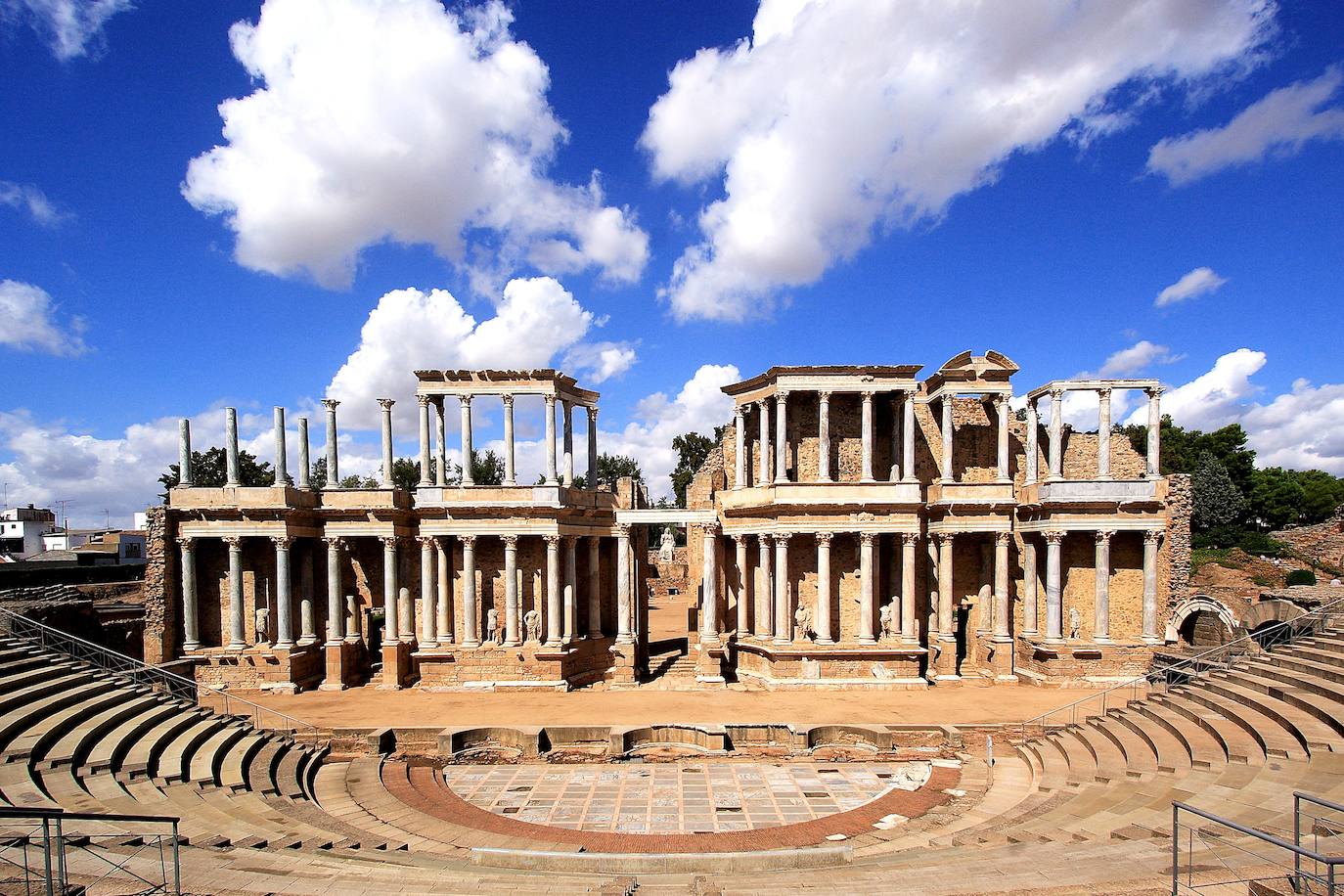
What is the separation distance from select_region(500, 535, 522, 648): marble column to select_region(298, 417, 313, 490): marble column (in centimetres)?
807

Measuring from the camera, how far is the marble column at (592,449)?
91.7 feet

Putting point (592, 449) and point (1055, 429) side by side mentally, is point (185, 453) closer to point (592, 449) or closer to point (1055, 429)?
point (592, 449)

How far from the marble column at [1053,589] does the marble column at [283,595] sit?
27.4 metres

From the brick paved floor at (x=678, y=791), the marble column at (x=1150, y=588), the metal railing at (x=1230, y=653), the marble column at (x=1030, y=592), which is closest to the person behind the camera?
the brick paved floor at (x=678, y=791)

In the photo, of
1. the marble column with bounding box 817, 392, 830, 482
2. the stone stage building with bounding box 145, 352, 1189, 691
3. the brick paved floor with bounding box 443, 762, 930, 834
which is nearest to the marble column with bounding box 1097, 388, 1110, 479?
the stone stage building with bounding box 145, 352, 1189, 691

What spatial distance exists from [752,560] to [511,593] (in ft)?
31.0

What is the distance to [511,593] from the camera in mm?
25484

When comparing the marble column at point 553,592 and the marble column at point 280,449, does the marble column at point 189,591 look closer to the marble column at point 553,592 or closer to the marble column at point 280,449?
the marble column at point 280,449

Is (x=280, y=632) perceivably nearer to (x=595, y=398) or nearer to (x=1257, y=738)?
(x=595, y=398)

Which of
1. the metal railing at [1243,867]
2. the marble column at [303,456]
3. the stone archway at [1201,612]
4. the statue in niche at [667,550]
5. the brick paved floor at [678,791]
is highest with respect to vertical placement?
the marble column at [303,456]

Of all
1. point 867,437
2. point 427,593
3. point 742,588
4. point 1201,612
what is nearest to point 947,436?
point 867,437

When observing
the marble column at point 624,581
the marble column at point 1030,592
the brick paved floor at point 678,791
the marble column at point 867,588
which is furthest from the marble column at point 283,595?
the marble column at point 1030,592

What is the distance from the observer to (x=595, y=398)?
28062mm

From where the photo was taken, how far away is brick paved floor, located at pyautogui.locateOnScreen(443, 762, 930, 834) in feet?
46.2
